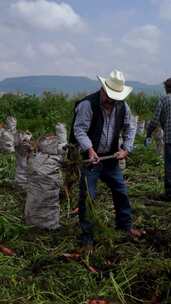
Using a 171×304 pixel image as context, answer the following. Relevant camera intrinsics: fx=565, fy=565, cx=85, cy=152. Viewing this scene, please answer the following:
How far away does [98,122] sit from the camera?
4973 millimetres

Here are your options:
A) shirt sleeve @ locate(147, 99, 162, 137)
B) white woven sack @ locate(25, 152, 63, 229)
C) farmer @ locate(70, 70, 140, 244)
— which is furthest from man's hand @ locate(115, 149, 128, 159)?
shirt sleeve @ locate(147, 99, 162, 137)

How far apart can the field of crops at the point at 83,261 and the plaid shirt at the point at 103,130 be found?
2.17ft

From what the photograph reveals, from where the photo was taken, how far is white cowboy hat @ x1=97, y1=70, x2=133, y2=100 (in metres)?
4.81

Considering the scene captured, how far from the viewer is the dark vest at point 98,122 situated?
16.2 ft

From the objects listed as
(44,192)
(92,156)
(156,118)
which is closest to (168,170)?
(156,118)

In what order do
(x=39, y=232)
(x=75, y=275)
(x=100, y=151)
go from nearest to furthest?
(x=75, y=275) → (x=100, y=151) → (x=39, y=232)

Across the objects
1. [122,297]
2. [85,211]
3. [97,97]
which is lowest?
[122,297]

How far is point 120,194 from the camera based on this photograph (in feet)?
17.5

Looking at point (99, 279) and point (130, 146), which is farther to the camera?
point (130, 146)

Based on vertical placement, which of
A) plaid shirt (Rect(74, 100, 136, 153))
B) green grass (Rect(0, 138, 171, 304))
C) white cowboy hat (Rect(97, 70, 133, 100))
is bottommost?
green grass (Rect(0, 138, 171, 304))

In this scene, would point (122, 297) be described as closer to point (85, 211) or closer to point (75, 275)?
point (75, 275)

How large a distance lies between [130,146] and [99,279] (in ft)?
4.65

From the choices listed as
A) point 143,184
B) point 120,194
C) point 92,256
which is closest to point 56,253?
point 92,256

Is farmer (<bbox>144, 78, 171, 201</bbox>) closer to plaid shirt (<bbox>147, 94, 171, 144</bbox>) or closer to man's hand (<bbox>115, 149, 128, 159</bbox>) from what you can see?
plaid shirt (<bbox>147, 94, 171, 144</bbox>)
